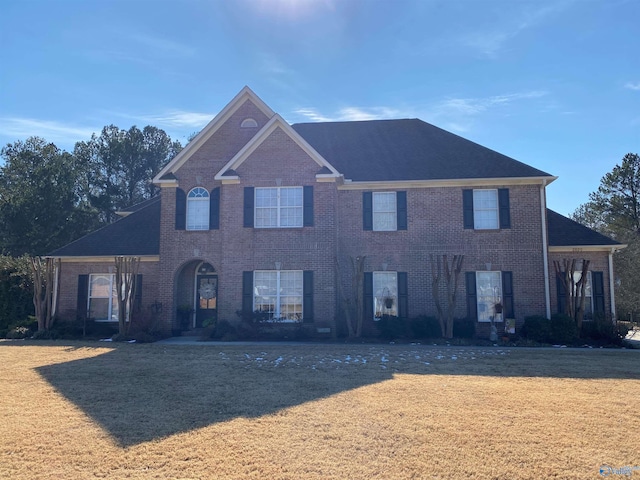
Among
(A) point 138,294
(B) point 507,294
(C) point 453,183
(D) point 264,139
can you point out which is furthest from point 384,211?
(A) point 138,294

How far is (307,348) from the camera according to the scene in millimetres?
14273

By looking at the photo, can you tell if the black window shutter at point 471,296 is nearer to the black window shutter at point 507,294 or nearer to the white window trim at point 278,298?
the black window shutter at point 507,294

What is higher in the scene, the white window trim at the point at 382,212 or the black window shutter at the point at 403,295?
the white window trim at the point at 382,212

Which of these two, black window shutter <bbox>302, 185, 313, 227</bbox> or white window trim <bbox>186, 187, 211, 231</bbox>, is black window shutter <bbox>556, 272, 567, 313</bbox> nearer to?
black window shutter <bbox>302, 185, 313, 227</bbox>

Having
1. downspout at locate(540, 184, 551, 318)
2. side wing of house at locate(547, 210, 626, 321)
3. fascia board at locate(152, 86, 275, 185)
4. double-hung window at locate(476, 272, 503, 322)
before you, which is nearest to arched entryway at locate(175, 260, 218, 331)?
fascia board at locate(152, 86, 275, 185)

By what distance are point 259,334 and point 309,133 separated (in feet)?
34.1

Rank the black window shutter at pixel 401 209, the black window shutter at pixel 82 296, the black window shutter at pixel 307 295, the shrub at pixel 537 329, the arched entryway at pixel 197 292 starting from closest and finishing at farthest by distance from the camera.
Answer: the shrub at pixel 537 329
the black window shutter at pixel 307 295
the black window shutter at pixel 401 209
the arched entryway at pixel 197 292
the black window shutter at pixel 82 296

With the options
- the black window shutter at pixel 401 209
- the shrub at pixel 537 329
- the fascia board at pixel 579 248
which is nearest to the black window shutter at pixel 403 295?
the black window shutter at pixel 401 209

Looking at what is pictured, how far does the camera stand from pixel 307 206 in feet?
58.2

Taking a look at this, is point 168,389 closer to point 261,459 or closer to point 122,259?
point 261,459

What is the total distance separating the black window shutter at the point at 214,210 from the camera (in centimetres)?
1850

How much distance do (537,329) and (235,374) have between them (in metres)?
11.4

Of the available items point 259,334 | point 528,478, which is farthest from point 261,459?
point 259,334

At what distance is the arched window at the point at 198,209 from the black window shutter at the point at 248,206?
1778mm
